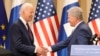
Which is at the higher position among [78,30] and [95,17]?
[95,17]

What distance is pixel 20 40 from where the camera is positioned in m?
3.27

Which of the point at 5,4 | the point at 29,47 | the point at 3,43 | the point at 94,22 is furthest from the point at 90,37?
the point at 5,4

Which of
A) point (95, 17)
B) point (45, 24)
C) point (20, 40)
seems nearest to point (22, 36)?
point (20, 40)

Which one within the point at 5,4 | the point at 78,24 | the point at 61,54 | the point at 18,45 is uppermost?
the point at 5,4

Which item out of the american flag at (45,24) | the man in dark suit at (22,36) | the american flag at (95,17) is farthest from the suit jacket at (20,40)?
the american flag at (95,17)

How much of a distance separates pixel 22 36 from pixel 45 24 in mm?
1354

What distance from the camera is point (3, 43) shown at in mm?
4602

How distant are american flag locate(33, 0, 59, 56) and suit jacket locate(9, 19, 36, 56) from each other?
1.23 metres

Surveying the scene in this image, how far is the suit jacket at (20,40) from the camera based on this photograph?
10.7ft

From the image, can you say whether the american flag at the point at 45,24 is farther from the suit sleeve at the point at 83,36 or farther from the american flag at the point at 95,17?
the suit sleeve at the point at 83,36

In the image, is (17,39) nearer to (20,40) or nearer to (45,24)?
(20,40)

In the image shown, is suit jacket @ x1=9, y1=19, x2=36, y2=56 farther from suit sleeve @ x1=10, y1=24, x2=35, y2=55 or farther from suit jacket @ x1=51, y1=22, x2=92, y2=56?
suit jacket @ x1=51, y1=22, x2=92, y2=56

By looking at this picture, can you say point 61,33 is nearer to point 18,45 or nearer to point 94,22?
point 94,22

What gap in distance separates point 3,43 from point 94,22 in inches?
62.7
